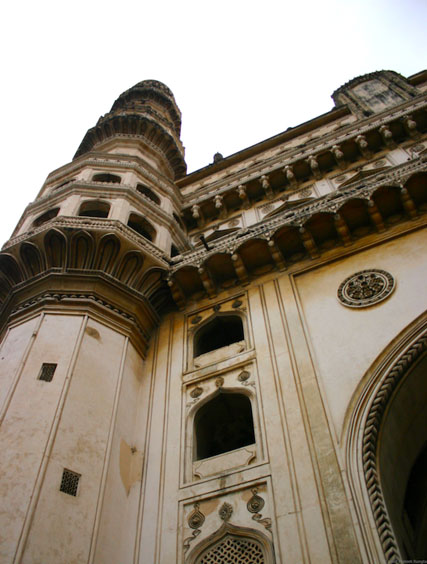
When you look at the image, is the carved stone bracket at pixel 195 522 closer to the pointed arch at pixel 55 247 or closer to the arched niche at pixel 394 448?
the arched niche at pixel 394 448

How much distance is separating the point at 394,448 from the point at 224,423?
9.05 feet

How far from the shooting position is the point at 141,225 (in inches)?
515

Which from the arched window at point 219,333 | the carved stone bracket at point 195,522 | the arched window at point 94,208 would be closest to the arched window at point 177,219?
the arched window at point 94,208

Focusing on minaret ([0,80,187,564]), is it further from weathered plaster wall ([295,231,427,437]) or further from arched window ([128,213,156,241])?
weathered plaster wall ([295,231,427,437])

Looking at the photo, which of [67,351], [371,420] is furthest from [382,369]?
[67,351]

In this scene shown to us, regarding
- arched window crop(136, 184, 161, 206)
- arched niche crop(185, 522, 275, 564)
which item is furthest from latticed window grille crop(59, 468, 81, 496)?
arched window crop(136, 184, 161, 206)

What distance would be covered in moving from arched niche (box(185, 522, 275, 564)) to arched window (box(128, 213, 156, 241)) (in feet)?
24.6

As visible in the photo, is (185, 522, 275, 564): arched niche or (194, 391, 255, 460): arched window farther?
(194, 391, 255, 460): arched window

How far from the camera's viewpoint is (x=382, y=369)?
7.50 meters

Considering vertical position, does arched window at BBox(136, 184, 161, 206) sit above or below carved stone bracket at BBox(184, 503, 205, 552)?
above

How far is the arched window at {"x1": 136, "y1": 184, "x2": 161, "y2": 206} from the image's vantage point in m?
14.7

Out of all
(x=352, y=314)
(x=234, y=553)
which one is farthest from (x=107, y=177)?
(x=234, y=553)

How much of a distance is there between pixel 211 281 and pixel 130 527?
494 cm

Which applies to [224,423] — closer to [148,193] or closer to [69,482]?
[69,482]
